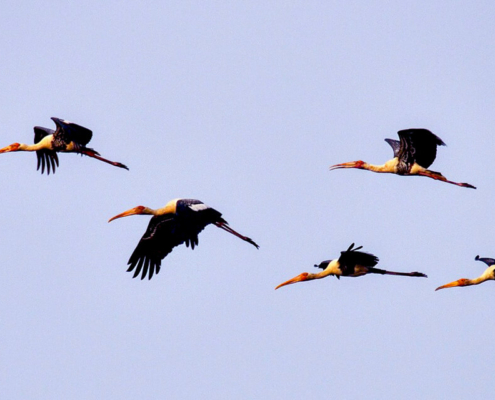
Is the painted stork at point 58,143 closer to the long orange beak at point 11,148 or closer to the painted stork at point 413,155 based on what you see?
the long orange beak at point 11,148

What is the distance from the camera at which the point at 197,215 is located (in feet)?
81.4

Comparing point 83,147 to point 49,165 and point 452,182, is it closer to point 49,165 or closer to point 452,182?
point 49,165

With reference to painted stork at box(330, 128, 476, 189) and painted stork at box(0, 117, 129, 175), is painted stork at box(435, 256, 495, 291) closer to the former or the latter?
painted stork at box(330, 128, 476, 189)

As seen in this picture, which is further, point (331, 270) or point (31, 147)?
point (31, 147)

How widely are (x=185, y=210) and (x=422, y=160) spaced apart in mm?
5126

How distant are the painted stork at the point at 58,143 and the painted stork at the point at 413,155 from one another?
593 centimetres

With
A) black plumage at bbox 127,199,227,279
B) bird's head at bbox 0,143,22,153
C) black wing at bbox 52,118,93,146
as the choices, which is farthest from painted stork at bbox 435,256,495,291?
bird's head at bbox 0,143,22,153

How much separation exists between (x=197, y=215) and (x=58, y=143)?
4.82m

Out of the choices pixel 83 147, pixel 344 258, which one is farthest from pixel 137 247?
pixel 344 258

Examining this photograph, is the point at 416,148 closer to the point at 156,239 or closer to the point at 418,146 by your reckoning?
the point at 418,146

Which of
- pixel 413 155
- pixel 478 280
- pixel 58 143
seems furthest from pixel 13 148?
pixel 478 280

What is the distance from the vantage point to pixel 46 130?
29.4 metres

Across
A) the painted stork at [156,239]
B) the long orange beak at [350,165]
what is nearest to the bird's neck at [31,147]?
the painted stork at [156,239]

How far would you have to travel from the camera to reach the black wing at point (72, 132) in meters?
26.7
